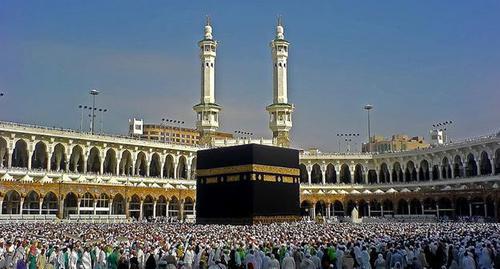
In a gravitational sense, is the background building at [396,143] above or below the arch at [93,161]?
above

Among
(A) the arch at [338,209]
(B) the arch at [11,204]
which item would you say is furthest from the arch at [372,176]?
(B) the arch at [11,204]

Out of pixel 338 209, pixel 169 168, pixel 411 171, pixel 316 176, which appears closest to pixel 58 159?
pixel 169 168

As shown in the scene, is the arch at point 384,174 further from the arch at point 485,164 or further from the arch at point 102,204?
the arch at point 102,204

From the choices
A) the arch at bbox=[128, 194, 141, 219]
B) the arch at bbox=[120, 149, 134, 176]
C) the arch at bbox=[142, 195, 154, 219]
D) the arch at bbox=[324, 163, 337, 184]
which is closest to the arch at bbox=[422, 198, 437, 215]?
the arch at bbox=[324, 163, 337, 184]

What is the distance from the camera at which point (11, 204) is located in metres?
31.7

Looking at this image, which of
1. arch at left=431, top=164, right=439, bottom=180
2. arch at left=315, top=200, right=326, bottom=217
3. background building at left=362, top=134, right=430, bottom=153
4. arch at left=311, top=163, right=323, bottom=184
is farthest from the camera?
background building at left=362, top=134, right=430, bottom=153

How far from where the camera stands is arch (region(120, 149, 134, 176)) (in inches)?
1545

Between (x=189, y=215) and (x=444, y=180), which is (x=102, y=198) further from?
(x=444, y=180)

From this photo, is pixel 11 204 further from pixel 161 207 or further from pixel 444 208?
pixel 444 208

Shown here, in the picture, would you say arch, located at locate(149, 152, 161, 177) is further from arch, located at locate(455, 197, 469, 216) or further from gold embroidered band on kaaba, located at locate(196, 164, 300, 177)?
arch, located at locate(455, 197, 469, 216)

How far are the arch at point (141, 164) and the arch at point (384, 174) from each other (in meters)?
20.2

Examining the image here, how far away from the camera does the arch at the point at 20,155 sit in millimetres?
34219

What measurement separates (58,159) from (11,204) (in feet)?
17.4

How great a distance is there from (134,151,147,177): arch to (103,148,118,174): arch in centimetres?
182
